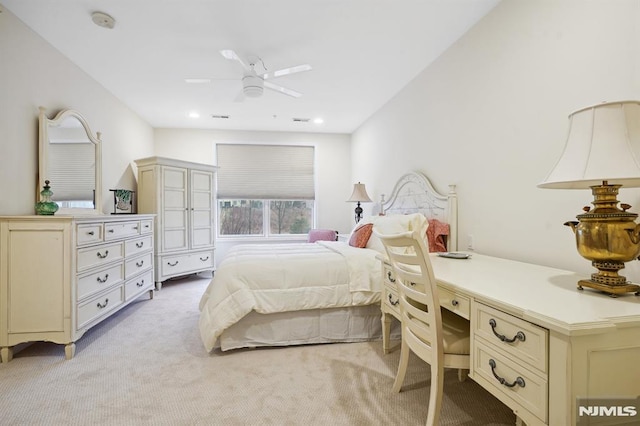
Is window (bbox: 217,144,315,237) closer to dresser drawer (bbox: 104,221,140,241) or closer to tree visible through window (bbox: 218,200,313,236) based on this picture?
tree visible through window (bbox: 218,200,313,236)

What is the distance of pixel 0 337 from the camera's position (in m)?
2.10

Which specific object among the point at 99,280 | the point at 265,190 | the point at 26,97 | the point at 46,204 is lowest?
the point at 99,280

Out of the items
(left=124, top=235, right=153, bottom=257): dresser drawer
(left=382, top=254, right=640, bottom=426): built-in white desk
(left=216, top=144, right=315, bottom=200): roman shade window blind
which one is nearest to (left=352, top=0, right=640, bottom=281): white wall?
(left=382, top=254, right=640, bottom=426): built-in white desk

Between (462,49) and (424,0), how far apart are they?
62 centimetres

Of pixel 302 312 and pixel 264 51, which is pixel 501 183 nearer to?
pixel 302 312

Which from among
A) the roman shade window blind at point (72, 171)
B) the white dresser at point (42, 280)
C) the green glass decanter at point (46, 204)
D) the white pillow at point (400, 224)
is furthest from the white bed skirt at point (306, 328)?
the roman shade window blind at point (72, 171)

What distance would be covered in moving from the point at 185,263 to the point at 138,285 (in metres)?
1.21

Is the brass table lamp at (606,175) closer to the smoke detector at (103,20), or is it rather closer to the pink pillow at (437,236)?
the pink pillow at (437,236)

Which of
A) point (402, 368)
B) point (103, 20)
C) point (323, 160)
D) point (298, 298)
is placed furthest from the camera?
point (323, 160)

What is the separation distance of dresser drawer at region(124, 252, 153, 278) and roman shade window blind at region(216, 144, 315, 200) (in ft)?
6.60

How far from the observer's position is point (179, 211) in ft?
14.5

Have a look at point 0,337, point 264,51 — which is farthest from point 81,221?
point 264,51

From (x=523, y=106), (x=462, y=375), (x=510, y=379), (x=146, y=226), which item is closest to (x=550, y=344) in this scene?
→ (x=510, y=379)

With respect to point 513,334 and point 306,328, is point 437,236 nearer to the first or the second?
point 306,328
